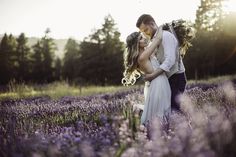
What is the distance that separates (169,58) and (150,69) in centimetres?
38

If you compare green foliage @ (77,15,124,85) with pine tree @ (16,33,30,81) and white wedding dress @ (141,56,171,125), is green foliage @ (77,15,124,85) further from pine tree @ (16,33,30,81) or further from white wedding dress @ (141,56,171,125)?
white wedding dress @ (141,56,171,125)

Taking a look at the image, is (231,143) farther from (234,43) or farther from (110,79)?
(110,79)

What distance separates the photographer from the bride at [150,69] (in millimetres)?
5730

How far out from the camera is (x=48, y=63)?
48906 mm

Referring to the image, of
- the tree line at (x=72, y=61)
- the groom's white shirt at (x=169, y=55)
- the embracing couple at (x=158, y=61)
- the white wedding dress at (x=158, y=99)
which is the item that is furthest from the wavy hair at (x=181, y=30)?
the tree line at (x=72, y=61)

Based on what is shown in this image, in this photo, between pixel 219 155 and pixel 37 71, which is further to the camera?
pixel 37 71

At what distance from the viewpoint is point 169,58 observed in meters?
5.58

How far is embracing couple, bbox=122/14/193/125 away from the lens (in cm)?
570

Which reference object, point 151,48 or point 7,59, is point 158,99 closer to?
point 151,48

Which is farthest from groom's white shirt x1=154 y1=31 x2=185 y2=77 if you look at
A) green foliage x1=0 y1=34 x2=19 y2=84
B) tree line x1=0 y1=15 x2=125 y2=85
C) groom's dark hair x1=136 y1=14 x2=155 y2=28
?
green foliage x1=0 y1=34 x2=19 y2=84

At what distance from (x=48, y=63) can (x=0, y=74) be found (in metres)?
6.34

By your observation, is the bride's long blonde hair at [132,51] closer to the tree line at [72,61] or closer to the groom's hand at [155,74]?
the groom's hand at [155,74]

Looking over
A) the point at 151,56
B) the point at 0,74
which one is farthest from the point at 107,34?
the point at 151,56

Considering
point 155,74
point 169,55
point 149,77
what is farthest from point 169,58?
point 149,77
